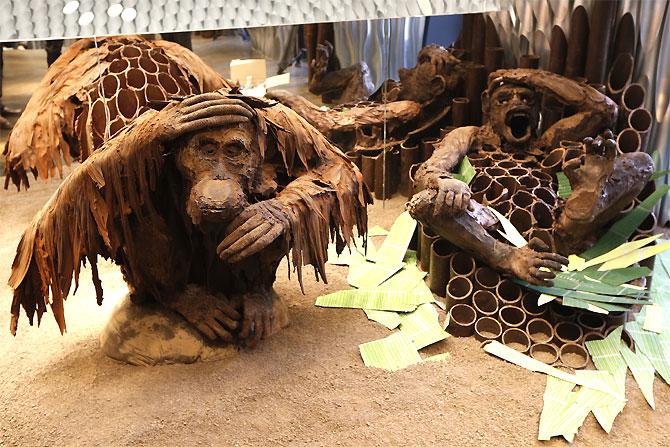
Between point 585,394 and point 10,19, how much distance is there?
165 centimetres

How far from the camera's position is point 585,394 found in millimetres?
1756

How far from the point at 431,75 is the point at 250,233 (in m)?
1.72

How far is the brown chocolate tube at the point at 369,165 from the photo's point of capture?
2.99m

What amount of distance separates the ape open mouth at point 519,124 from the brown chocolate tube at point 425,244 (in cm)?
52

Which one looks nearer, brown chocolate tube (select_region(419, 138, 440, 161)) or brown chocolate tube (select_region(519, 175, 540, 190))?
brown chocolate tube (select_region(519, 175, 540, 190))

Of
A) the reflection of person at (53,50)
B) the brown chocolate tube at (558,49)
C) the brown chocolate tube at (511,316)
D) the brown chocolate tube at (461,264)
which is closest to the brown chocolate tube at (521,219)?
the brown chocolate tube at (461,264)

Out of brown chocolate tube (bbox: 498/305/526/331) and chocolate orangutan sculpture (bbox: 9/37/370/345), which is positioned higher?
chocolate orangutan sculpture (bbox: 9/37/370/345)

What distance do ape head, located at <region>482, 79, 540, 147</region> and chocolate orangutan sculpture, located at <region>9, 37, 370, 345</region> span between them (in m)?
0.82

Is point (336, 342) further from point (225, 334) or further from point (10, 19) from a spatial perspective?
point (10, 19)

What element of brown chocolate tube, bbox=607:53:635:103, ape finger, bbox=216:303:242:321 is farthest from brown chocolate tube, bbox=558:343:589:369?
brown chocolate tube, bbox=607:53:635:103

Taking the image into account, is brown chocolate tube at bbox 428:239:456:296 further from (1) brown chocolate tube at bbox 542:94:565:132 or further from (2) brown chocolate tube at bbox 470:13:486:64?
(2) brown chocolate tube at bbox 470:13:486:64

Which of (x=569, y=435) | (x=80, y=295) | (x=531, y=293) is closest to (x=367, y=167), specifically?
(x=531, y=293)

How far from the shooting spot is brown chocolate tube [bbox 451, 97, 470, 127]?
2.89 m

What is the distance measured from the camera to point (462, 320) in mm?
2043
